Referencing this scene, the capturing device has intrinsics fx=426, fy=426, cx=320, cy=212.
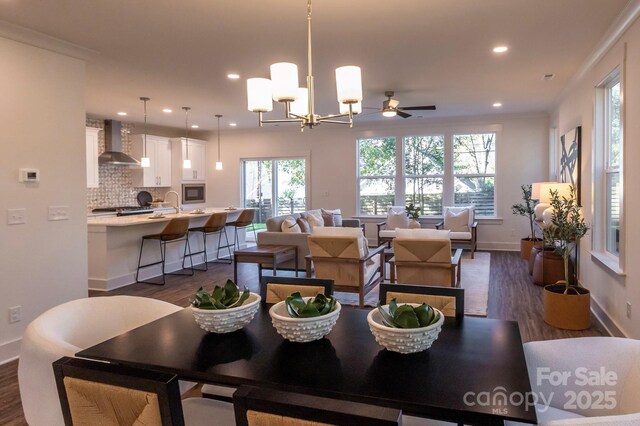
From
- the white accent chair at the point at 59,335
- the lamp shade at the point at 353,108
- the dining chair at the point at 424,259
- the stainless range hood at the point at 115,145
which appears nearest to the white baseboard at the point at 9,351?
the white accent chair at the point at 59,335

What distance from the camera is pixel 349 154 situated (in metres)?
9.27

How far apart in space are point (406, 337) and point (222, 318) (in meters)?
0.73

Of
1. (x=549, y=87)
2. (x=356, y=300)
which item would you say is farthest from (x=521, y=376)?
(x=549, y=87)

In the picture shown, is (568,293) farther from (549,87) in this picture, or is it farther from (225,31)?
(225,31)

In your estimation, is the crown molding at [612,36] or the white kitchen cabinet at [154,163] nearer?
the crown molding at [612,36]

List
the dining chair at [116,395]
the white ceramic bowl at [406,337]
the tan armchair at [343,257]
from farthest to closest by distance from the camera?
1. the tan armchair at [343,257]
2. the white ceramic bowl at [406,337]
3. the dining chair at [116,395]

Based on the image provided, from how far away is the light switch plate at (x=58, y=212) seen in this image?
377cm

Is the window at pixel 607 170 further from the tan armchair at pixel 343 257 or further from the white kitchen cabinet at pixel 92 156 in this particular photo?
the white kitchen cabinet at pixel 92 156

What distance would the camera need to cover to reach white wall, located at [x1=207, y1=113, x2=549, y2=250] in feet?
26.7

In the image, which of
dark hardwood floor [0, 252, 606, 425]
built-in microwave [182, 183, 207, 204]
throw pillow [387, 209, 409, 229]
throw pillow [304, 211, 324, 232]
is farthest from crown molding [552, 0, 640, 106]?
built-in microwave [182, 183, 207, 204]

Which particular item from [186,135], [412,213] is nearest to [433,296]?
[412,213]

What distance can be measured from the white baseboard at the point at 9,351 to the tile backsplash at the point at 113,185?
488 centimetres

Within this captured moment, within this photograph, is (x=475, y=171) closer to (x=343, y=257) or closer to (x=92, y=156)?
(x=343, y=257)

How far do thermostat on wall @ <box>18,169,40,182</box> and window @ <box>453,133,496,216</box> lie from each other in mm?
7235
